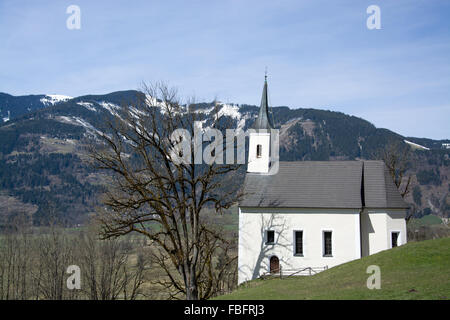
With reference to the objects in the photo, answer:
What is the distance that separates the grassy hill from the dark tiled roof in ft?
29.4

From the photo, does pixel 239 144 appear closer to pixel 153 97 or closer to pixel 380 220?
pixel 153 97

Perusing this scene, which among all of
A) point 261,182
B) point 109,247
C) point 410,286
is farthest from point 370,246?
point 109,247

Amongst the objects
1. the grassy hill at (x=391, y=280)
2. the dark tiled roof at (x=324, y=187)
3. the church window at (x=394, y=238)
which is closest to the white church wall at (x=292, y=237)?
the dark tiled roof at (x=324, y=187)

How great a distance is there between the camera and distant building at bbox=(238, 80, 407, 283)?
3738cm

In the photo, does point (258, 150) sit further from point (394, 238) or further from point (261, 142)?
point (394, 238)

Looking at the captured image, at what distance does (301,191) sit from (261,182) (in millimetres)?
3781

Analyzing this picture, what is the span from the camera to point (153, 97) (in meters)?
28.0

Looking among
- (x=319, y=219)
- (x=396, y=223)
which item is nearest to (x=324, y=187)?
(x=319, y=219)

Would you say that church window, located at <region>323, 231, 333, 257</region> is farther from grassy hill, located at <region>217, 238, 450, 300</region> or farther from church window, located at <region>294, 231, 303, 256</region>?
grassy hill, located at <region>217, 238, 450, 300</region>

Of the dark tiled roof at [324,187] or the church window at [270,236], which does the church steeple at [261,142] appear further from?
the church window at [270,236]

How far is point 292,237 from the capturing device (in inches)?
1505

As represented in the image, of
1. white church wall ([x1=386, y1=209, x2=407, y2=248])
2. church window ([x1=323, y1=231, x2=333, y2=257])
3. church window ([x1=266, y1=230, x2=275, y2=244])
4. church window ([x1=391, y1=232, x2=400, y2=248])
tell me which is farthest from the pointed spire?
church window ([x1=391, y1=232, x2=400, y2=248])

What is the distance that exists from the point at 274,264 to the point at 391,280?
17.1 m
